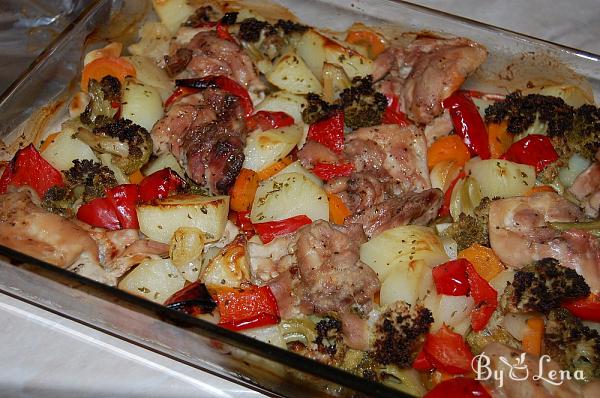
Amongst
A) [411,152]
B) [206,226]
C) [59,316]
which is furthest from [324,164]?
[59,316]

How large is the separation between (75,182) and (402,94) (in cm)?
164

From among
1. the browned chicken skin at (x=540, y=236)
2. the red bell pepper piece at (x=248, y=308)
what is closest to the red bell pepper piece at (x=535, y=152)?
the browned chicken skin at (x=540, y=236)

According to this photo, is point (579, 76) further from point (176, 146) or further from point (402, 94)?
point (176, 146)

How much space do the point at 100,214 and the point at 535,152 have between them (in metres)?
2.00

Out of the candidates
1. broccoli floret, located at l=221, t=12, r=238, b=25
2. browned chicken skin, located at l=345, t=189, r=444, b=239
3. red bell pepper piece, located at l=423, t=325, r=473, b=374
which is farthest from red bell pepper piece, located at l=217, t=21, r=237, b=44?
red bell pepper piece, located at l=423, t=325, r=473, b=374

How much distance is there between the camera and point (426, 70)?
3363 mm

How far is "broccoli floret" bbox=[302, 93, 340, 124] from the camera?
10.8 feet

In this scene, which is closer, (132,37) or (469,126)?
(469,126)

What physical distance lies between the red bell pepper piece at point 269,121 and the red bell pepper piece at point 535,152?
1.08m

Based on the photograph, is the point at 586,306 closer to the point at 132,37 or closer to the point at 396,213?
the point at 396,213

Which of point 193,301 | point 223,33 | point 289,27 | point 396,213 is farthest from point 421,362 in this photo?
point 223,33

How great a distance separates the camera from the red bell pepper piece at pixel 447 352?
2.60 metres

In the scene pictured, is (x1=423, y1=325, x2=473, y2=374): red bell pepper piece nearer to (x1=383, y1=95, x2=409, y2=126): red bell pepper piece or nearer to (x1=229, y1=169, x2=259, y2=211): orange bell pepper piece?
(x1=229, y1=169, x2=259, y2=211): orange bell pepper piece

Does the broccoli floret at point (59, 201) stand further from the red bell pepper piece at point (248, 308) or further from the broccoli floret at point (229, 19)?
the broccoli floret at point (229, 19)
